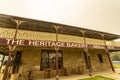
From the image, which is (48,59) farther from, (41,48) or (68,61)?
(68,61)

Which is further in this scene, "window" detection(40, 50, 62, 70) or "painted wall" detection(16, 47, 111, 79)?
"window" detection(40, 50, 62, 70)

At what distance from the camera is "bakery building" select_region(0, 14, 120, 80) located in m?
6.72

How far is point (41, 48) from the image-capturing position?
974 cm

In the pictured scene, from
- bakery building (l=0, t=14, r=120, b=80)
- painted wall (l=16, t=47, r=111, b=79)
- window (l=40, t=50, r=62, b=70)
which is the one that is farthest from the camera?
window (l=40, t=50, r=62, b=70)

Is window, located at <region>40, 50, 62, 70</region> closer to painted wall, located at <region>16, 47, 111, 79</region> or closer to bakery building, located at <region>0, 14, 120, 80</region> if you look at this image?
bakery building, located at <region>0, 14, 120, 80</region>

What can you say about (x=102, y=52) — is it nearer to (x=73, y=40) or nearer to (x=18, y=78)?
(x=73, y=40)

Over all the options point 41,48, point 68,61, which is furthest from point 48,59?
point 68,61

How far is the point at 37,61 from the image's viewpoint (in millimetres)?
9273

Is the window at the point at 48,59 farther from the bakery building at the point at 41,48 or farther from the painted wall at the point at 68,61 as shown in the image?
the painted wall at the point at 68,61

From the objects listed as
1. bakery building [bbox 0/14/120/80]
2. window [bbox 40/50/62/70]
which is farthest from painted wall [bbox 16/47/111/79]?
window [bbox 40/50/62/70]

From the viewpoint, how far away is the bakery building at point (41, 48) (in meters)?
6.72

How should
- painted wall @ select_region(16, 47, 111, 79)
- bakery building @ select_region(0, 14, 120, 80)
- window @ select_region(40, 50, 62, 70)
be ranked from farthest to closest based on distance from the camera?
1. window @ select_region(40, 50, 62, 70)
2. painted wall @ select_region(16, 47, 111, 79)
3. bakery building @ select_region(0, 14, 120, 80)

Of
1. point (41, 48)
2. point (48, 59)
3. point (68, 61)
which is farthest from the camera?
point (68, 61)

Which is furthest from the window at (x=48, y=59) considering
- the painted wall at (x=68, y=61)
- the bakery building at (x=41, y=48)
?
the painted wall at (x=68, y=61)
